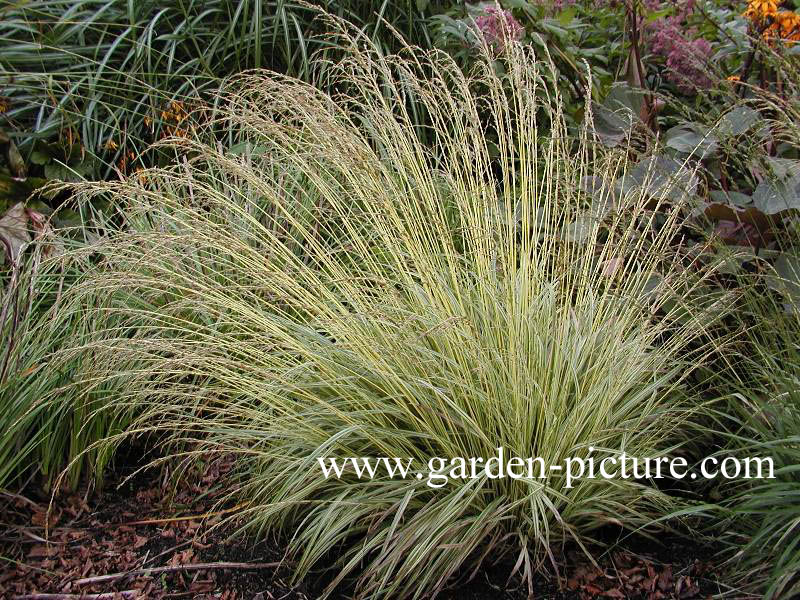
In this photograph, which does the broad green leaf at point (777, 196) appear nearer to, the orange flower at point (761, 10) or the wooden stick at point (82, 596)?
the orange flower at point (761, 10)

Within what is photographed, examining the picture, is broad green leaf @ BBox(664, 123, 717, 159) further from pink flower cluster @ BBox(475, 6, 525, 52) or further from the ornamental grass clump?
pink flower cluster @ BBox(475, 6, 525, 52)

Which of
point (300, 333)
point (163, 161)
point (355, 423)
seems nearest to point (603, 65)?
point (163, 161)

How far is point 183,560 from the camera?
232 centimetres

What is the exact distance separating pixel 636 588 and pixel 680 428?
21.4 inches

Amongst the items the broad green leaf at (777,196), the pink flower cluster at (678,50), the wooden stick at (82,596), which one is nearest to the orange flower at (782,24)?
the pink flower cluster at (678,50)

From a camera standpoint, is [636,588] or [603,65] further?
[603,65]

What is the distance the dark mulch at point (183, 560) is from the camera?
2.10 m

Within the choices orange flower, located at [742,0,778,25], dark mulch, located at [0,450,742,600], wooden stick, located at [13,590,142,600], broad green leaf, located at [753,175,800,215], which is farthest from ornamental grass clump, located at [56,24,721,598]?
orange flower, located at [742,0,778,25]

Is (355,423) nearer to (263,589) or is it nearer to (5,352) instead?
(263,589)

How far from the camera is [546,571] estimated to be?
2064 millimetres

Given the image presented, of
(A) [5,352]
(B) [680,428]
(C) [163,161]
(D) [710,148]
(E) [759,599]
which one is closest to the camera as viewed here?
(E) [759,599]

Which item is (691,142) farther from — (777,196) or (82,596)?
(82,596)

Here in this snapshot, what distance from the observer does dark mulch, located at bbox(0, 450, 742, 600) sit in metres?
2.10

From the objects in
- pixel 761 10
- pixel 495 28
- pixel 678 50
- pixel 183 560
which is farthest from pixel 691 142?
pixel 183 560
